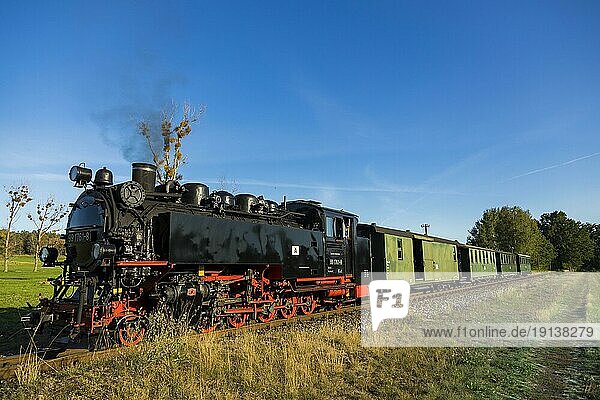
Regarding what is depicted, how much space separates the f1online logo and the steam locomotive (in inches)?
68.1

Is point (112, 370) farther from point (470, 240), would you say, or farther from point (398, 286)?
point (470, 240)

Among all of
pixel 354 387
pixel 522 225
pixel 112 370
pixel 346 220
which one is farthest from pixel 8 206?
pixel 522 225

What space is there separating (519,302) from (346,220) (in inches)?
354

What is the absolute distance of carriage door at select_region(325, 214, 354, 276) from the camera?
14.2 m

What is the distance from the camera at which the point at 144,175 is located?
979 cm

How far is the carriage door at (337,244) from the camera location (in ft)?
46.7

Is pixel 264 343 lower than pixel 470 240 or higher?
lower

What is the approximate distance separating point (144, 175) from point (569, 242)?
334 feet

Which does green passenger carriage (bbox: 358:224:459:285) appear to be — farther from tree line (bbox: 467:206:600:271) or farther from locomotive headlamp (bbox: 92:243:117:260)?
tree line (bbox: 467:206:600:271)

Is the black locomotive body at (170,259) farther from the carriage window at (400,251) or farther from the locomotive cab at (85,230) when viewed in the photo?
the carriage window at (400,251)

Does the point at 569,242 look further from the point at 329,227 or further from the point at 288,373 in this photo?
the point at 288,373

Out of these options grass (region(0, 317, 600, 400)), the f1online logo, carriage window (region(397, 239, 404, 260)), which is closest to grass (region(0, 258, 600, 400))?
grass (region(0, 317, 600, 400))

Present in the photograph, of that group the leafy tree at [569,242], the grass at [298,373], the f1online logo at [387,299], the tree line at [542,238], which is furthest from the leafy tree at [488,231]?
the grass at [298,373]

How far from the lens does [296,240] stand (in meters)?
12.7
